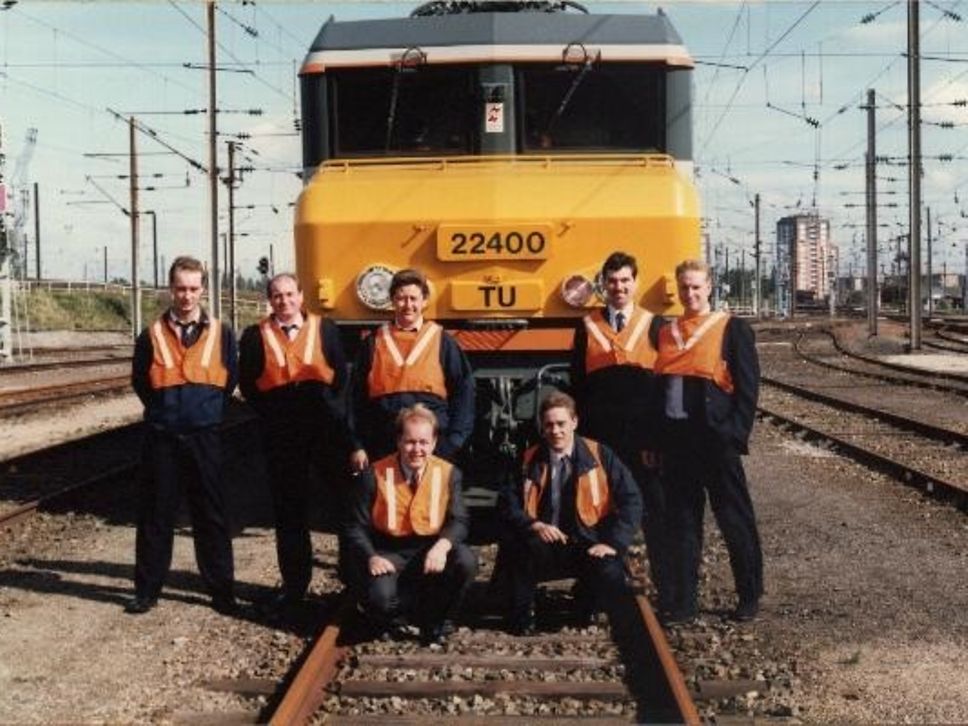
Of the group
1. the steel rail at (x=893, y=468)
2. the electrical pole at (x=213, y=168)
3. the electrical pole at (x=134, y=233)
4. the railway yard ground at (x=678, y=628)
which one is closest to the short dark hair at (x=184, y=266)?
the railway yard ground at (x=678, y=628)

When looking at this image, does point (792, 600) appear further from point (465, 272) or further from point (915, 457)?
point (915, 457)

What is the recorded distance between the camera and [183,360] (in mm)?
7332

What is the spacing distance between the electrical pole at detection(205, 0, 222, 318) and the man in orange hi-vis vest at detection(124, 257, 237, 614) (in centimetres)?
2279

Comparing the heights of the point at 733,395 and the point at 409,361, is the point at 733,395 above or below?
below

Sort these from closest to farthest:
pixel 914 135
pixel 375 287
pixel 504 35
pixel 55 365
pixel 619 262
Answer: pixel 619 262, pixel 375 287, pixel 504 35, pixel 914 135, pixel 55 365

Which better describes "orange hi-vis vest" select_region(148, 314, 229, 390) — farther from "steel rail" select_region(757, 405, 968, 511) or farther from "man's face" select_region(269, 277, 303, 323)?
"steel rail" select_region(757, 405, 968, 511)

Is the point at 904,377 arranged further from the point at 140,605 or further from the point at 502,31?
the point at 140,605

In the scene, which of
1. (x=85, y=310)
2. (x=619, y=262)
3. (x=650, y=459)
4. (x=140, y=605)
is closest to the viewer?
(x=619, y=262)

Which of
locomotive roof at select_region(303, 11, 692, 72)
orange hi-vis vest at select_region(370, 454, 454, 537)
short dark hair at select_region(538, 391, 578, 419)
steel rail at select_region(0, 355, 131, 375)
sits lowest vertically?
steel rail at select_region(0, 355, 131, 375)

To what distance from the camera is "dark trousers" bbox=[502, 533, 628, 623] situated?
6.60 meters

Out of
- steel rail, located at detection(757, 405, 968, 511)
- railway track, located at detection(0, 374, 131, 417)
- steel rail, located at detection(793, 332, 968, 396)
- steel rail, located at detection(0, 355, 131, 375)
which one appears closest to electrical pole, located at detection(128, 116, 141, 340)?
steel rail, located at detection(0, 355, 131, 375)

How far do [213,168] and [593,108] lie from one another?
23.5 meters

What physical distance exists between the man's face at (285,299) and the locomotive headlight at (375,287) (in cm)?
139

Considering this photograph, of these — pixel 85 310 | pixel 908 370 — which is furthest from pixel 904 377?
pixel 85 310
